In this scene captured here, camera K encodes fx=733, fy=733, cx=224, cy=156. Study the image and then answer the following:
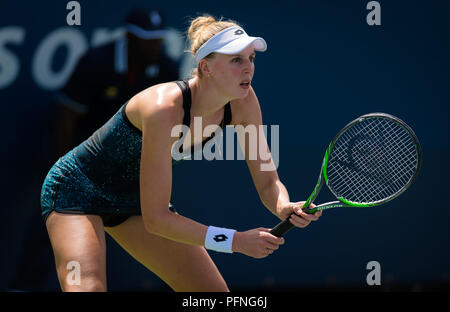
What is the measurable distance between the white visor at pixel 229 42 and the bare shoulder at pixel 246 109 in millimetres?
272

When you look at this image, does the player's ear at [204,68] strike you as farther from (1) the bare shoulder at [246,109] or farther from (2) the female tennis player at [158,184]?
(1) the bare shoulder at [246,109]

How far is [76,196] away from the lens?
3.08m

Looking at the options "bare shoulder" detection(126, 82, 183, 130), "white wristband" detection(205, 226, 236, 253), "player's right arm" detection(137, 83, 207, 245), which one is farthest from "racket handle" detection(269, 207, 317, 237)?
"bare shoulder" detection(126, 82, 183, 130)

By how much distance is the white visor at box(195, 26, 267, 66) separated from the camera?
9.62 ft

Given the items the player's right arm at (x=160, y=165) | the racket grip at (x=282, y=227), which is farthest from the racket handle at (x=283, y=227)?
the player's right arm at (x=160, y=165)

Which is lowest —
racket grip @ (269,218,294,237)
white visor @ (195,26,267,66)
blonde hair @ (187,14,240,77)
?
racket grip @ (269,218,294,237)

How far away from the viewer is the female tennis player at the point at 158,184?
2863 millimetres

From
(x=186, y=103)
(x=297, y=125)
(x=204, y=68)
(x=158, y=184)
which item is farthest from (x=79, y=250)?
(x=297, y=125)

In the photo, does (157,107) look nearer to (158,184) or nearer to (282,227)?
(158,184)

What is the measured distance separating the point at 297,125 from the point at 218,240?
216 centimetres

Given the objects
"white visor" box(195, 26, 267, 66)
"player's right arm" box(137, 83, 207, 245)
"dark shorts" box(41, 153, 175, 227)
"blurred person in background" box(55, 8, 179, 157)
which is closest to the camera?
"player's right arm" box(137, 83, 207, 245)

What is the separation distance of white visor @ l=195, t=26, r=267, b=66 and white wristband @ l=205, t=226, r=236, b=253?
71 centimetres

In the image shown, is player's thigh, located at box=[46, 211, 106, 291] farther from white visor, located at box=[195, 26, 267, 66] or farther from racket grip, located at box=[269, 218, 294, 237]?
white visor, located at box=[195, 26, 267, 66]
